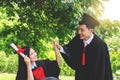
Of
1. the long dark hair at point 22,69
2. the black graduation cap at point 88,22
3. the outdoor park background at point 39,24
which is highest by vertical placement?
the outdoor park background at point 39,24

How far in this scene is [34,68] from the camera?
8055mm

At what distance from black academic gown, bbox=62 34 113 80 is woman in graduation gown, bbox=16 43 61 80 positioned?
34 cm

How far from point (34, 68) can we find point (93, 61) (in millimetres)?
1060

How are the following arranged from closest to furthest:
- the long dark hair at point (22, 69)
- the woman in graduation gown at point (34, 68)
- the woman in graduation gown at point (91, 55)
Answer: the woman in graduation gown at point (91, 55) < the woman in graduation gown at point (34, 68) < the long dark hair at point (22, 69)

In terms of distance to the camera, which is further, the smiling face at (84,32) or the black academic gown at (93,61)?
the black academic gown at (93,61)

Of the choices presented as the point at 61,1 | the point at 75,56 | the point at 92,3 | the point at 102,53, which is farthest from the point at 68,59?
the point at 92,3

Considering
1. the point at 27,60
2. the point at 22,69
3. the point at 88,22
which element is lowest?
the point at 22,69

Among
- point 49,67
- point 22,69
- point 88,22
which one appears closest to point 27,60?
point 22,69

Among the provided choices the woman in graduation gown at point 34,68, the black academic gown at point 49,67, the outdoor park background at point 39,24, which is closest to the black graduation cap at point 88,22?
the woman in graduation gown at point 34,68

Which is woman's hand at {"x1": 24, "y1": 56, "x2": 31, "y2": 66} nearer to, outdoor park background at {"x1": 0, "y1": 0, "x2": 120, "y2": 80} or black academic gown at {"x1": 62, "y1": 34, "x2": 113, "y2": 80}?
black academic gown at {"x1": 62, "y1": 34, "x2": 113, "y2": 80}

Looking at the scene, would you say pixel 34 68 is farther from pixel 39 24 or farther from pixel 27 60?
pixel 39 24

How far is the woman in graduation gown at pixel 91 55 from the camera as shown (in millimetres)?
7410

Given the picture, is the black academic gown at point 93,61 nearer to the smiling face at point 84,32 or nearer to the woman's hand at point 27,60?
the smiling face at point 84,32

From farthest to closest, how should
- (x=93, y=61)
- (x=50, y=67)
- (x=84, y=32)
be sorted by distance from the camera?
(x=50, y=67) → (x=93, y=61) → (x=84, y=32)
